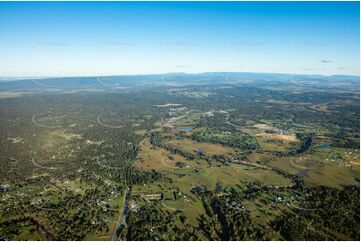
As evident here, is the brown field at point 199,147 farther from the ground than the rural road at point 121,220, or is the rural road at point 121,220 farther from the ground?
the rural road at point 121,220

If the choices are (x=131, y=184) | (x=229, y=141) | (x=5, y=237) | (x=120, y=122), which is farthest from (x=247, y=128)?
(x=5, y=237)

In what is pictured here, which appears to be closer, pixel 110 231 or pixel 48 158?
pixel 110 231

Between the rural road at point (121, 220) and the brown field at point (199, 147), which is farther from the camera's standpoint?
the brown field at point (199, 147)

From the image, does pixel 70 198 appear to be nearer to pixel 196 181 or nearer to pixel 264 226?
pixel 196 181

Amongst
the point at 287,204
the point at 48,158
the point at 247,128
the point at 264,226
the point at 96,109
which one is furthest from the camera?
the point at 96,109

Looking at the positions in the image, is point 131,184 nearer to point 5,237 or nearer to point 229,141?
point 5,237

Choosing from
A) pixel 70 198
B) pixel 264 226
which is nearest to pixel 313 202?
pixel 264 226

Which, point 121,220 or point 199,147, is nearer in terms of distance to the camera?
point 121,220

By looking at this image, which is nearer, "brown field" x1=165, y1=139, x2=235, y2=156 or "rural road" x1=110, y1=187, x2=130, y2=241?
"rural road" x1=110, y1=187, x2=130, y2=241

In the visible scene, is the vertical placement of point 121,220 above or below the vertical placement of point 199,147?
above

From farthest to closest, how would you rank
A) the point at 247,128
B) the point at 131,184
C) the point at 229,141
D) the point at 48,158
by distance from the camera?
the point at 247,128 → the point at 229,141 → the point at 48,158 → the point at 131,184

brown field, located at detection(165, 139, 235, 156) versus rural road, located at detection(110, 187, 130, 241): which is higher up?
rural road, located at detection(110, 187, 130, 241)
